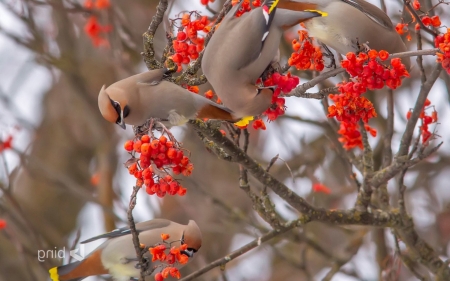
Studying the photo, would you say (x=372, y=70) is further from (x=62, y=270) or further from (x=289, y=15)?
(x=62, y=270)

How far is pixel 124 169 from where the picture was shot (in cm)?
766

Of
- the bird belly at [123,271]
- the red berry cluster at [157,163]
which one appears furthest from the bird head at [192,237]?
the red berry cluster at [157,163]

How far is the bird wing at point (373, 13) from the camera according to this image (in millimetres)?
3441

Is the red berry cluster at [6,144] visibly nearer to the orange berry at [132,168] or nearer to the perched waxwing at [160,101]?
the perched waxwing at [160,101]

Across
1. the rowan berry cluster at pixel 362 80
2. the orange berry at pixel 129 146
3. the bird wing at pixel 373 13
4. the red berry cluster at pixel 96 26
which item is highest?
the red berry cluster at pixel 96 26

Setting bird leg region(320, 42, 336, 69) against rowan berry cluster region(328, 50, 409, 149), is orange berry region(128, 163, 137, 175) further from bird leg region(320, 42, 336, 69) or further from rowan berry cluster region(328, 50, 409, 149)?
bird leg region(320, 42, 336, 69)

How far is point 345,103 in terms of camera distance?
2877 mm

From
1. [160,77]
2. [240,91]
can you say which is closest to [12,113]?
[160,77]

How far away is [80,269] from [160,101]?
1.57 metres

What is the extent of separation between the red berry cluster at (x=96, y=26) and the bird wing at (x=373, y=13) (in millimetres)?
2633

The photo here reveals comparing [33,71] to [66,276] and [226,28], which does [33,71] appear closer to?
[66,276]

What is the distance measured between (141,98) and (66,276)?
1.67m

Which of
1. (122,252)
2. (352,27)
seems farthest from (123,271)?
(352,27)

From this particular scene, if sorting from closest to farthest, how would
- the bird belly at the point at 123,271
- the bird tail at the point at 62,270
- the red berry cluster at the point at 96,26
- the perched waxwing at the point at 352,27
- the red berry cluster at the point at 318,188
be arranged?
the perched waxwing at the point at 352,27 < the bird belly at the point at 123,271 < the bird tail at the point at 62,270 < the red berry cluster at the point at 318,188 < the red berry cluster at the point at 96,26
